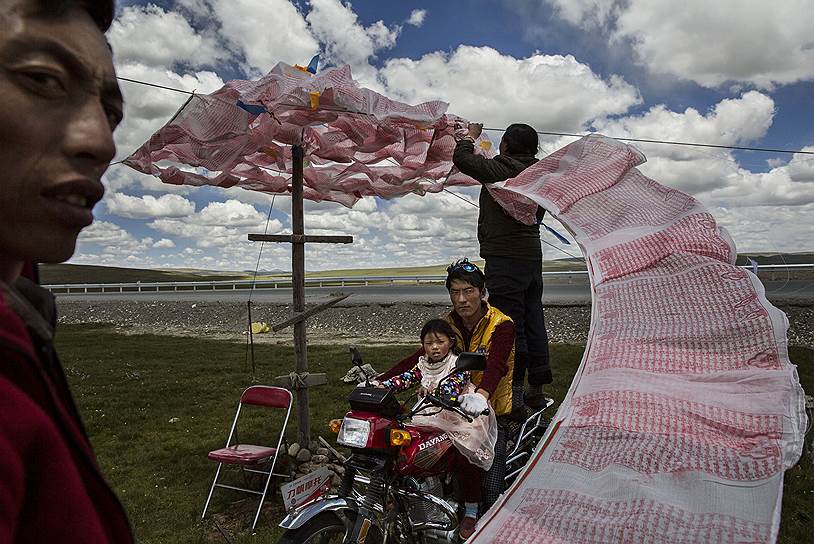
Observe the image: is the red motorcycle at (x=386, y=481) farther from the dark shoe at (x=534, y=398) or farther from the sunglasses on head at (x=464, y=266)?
the dark shoe at (x=534, y=398)

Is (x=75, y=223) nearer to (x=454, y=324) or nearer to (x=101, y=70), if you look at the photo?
(x=101, y=70)

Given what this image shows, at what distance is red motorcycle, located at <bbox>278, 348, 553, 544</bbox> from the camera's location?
3381mm

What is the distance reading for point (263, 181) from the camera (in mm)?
7270

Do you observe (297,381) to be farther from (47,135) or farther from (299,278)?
(47,135)

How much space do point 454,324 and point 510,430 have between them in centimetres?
96

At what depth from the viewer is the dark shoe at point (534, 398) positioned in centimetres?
559

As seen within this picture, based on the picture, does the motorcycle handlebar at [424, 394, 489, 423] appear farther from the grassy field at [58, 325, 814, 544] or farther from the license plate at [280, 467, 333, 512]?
the grassy field at [58, 325, 814, 544]

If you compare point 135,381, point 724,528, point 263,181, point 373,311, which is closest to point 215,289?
point 373,311

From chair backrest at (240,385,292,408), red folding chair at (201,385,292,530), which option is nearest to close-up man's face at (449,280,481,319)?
red folding chair at (201,385,292,530)

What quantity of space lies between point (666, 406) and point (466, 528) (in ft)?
6.11

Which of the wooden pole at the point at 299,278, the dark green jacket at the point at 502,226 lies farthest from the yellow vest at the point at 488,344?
the wooden pole at the point at 299,278

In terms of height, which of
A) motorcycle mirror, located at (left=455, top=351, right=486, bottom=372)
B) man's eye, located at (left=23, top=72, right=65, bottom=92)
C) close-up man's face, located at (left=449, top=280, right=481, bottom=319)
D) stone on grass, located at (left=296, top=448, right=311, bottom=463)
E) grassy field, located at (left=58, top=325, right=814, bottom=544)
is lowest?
grassy field, located at (left=58, top=325, right=814, bottom=544)

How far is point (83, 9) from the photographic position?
85 cm

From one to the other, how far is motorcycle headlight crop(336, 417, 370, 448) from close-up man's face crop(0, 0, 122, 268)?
2757mm
